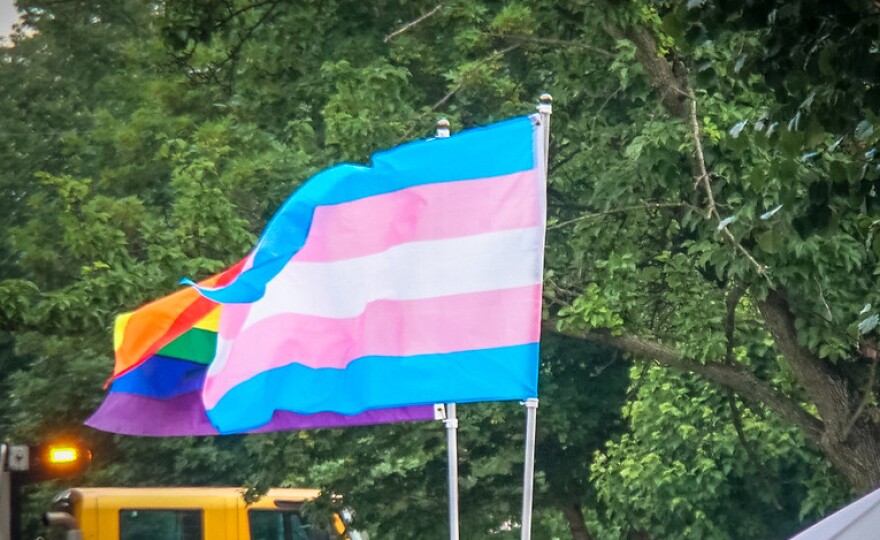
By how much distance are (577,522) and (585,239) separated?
257 inches

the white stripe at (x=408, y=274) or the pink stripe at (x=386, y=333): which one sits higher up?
the white stripe at (x=408, y=274)

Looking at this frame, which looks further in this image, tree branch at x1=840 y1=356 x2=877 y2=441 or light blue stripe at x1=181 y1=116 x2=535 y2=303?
tree branch at x1=840 y1=356 x2=877 y2=441

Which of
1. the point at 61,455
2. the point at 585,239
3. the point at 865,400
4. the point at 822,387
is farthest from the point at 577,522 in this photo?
the point at 61,455

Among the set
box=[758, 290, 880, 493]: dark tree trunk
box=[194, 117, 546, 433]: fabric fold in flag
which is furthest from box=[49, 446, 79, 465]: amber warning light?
box=[758, 290, 880, 493]: dark tree trunk

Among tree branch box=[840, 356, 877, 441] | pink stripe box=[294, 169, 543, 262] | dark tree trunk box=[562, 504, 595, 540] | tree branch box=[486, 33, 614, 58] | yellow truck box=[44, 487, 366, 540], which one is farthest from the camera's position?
dark tree trunk box=[562, 504, 595, 540]

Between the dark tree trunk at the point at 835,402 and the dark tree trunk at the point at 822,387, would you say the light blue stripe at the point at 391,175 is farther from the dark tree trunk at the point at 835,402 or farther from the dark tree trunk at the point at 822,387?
the dark tree trunk at the point at 835,402

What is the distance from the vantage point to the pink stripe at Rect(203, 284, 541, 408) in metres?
6.75

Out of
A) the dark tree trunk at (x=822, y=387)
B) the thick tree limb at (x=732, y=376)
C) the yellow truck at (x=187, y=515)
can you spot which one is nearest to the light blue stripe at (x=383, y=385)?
the dark tree trunk at (x=822, y=387)

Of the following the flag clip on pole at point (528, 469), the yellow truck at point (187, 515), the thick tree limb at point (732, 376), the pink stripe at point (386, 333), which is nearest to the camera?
the flag clip on pole at point (528, 469)

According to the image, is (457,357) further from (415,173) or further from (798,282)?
(798,282)

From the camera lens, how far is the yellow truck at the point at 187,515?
15406 millimetres

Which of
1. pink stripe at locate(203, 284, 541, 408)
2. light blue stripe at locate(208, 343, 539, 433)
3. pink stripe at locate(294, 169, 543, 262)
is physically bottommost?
light blue stripe at locate(208, 343, 539, 433)

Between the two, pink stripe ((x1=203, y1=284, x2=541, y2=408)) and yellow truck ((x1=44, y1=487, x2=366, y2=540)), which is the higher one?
yellow truck ((x1=44, y1=487, x2=366, y2=540))

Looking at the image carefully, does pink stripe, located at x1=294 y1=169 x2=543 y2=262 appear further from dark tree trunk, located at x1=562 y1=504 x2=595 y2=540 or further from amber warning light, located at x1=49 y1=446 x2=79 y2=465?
dark tree trunk, located at x1=562 y1=504 x2=595 y2=540
